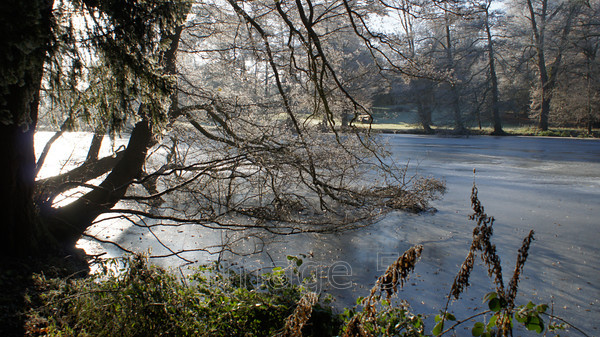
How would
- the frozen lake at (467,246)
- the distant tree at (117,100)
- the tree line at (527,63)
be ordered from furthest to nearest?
the tree line at (527,63)
the frozen lake at (467,246)
the distant tree at (117,100)

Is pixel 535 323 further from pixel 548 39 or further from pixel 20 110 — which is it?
pixel 548 39

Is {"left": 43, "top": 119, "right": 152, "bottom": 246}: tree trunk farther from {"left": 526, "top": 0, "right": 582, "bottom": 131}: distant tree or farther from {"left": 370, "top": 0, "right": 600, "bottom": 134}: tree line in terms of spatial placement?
{"left": 526, "top": 0, "right": 582, "bottom": 131}: distant tree

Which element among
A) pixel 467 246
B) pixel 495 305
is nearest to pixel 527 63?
pixel 467 246

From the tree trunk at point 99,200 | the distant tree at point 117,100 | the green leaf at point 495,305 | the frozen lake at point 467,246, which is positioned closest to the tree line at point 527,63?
the frozen lake at point 467,246

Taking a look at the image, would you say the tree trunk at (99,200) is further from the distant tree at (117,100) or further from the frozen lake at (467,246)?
the frozen lake at (467,246)

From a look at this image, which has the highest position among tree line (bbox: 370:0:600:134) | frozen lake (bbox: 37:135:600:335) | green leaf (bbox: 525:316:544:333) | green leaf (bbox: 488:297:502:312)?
tree line (bbox: 370:0:600:134)

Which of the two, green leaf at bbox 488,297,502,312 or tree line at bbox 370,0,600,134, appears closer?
green leaf at bbox 488,297,502,312

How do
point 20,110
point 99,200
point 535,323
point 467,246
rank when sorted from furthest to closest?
point 467,246 → point 99,200 → point 20,110 → point 535,323

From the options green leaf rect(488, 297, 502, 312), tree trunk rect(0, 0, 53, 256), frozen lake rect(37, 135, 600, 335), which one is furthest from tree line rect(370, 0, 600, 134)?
green leaf rect(488, 297, 502, 312)

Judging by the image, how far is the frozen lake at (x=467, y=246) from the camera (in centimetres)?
492

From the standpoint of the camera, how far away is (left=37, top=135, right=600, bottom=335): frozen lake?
492 cm

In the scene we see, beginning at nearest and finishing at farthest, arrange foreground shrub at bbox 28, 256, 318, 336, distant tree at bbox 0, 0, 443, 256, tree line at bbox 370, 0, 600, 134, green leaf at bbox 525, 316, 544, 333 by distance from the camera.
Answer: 1. green leaf at bbox 525, 316, 544, 333
2. foreground shrub at bbox 28, 256, 318, 336
3. distant tree at bbox 0, 0, 443, 256
4. tree line at bbox 370, 0, 600, 134

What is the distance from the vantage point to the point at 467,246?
6641 millimetres

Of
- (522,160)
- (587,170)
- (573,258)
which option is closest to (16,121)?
(573,258)
